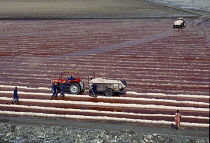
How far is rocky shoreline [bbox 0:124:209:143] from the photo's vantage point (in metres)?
12.8

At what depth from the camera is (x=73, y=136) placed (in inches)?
520

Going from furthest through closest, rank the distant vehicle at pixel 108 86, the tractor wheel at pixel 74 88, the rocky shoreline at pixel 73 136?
the tractor wheel at pixel 74 88, the distant vehicle at pixel 108 86, the rocky shoreline at pixel 73 136

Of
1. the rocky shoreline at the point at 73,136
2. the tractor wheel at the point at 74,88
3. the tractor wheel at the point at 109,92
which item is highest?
the tractor wheel at the point at 74,88

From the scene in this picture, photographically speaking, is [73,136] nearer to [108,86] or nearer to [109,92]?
[109,92]

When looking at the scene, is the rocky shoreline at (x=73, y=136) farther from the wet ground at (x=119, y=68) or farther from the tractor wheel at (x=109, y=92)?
the tractor wheel at (x=109, y=92)

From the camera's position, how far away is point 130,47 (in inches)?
1177

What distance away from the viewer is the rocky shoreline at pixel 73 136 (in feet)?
42.0

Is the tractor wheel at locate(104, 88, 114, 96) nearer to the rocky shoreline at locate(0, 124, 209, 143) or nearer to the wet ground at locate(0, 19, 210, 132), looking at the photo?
the wet ground at locate(0, 19, 210, 132)

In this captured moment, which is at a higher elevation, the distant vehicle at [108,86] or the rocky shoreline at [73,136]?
the distant vehicle at [108,86]

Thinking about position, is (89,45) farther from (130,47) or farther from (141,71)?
(141,71)

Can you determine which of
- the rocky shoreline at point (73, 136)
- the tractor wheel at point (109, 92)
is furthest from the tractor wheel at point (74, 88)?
the rocky shoreline at point (73, 136)

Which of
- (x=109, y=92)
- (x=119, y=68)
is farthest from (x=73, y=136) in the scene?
(x=119, y=68)

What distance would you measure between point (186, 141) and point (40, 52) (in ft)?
63.2

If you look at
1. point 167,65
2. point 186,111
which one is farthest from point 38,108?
point 167,65
